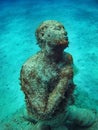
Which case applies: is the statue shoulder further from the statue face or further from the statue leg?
the statue leg

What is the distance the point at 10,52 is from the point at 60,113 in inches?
128

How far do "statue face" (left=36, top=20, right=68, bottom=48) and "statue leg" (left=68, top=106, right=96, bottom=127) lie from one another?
34.3 inches

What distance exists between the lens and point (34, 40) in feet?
20.4

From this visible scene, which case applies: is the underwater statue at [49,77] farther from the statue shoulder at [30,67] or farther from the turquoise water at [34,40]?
the turquoise water at [34,40]

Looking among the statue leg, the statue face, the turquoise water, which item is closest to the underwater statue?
the statue face

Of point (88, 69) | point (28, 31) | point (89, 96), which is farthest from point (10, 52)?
point (89, 96)

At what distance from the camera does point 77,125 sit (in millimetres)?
3420

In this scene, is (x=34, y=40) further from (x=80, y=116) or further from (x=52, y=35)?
(x=52, y=35)

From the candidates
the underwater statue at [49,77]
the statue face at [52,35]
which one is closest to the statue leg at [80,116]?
the underwater statue at [49,77]

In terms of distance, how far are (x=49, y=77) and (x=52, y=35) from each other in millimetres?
435

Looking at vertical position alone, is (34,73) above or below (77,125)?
above

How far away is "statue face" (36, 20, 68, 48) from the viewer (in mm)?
2650

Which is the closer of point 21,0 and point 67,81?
point 67,81

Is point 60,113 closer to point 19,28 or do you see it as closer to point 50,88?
point 50,88
